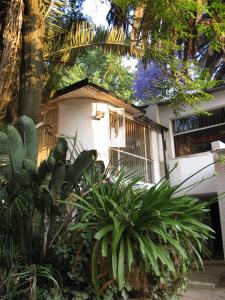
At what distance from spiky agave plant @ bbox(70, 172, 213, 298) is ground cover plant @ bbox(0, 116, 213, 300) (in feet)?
0.04

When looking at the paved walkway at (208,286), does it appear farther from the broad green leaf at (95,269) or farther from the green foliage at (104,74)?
the green foliage at (104,74)

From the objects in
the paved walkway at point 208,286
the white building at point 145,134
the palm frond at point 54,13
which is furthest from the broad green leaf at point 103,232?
the white building at point 145,134

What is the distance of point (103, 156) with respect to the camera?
39.3ft

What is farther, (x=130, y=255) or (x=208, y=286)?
(x=208, y=286)

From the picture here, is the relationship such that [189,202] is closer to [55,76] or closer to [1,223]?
[1,223]

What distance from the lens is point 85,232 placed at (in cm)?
472

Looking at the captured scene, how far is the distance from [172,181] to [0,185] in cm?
1035

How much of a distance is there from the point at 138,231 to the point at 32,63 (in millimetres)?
4245

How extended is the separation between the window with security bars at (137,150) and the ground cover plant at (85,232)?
7458mm

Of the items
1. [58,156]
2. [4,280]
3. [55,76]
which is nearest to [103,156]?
[55,76]

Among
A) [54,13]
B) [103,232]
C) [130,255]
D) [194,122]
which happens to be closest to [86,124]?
[54,13]

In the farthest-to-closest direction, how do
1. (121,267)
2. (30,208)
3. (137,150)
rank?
(137,150) < (30,208) < (121,267)

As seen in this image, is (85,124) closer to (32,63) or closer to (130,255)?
(32,63)

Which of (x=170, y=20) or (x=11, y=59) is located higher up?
(x=170, y=20)
